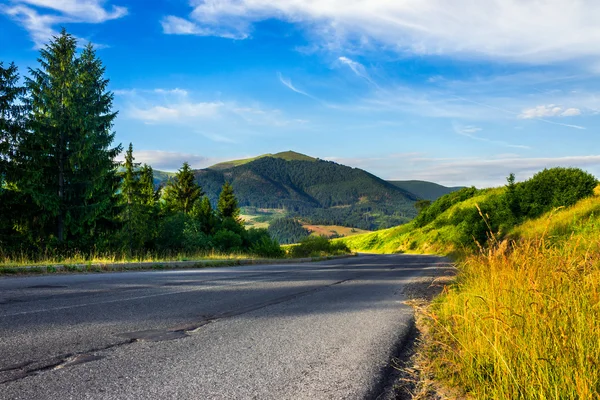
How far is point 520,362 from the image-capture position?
3232 millimetres

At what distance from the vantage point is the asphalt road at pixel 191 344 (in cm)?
335

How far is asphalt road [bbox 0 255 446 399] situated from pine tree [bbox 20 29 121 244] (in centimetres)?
2176

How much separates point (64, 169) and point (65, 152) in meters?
1.14

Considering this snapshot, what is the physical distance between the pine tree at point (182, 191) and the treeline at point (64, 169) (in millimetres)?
26136

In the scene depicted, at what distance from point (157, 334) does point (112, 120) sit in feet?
102

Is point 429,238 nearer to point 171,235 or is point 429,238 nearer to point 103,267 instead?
point 171,235

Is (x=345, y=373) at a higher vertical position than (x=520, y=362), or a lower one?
lower

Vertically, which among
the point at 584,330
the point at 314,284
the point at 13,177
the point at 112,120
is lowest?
the point at 314,284

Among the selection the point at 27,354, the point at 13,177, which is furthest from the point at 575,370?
the point at 13,177

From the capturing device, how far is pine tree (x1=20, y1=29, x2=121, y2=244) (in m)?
27.5

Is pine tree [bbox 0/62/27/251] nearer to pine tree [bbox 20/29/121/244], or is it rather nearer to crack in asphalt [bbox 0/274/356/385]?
pine tree [bbox 20/29/121/244]

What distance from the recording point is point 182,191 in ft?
204

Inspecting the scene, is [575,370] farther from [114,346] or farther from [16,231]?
[16,231]

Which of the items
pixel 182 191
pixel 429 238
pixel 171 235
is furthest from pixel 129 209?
pixel 429 238
